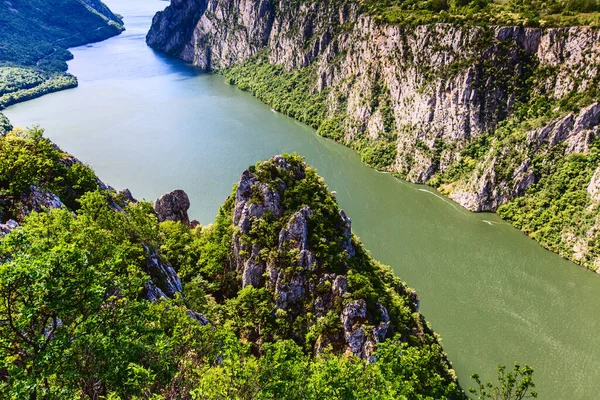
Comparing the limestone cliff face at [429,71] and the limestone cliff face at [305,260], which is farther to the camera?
the limestone cliff face at [429,71]

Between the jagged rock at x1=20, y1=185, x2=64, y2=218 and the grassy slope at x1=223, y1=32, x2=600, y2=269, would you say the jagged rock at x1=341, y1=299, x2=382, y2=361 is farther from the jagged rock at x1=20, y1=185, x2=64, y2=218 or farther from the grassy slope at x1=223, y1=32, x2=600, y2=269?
the grassy slope at x1=223, y1=32, x2=600, y2=269

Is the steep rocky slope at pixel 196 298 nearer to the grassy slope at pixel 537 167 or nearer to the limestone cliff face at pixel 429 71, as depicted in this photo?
the grassy slope at pixel 537 167

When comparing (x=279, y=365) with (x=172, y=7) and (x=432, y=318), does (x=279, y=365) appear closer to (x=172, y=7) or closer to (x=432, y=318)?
(x=432, y=318)

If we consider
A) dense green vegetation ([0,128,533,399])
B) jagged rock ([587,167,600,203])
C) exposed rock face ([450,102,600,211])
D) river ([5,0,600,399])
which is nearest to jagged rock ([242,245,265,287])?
dense green vegetation ([0,128,533,399])

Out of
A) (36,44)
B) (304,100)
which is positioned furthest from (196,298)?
(36,44)

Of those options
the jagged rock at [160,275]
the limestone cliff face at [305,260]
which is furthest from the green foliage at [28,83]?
the jagged rock at [160,275]

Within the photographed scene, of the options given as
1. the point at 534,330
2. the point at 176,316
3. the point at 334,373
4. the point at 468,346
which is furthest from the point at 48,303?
the point at 534,330
